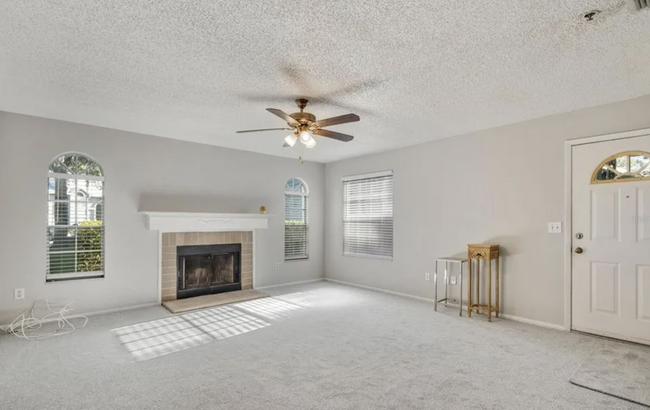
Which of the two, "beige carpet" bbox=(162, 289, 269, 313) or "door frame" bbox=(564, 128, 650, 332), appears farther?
"beige carpet" bbox=(162, 289, 269, 313)

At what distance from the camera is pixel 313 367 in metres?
2.91

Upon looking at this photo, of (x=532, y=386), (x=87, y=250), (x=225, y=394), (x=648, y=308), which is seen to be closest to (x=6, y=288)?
(x=87, y=250)

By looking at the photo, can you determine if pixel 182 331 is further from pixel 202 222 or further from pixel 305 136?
pixel 305 136

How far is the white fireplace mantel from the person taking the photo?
4914mm

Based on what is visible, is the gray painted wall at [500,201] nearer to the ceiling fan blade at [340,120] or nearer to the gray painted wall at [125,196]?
the gray painted wall at [125,196]

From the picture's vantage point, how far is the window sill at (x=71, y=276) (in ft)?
14.0

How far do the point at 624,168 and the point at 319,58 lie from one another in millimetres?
3316

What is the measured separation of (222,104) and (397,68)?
1.89 metres

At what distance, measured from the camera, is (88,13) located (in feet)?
6.84

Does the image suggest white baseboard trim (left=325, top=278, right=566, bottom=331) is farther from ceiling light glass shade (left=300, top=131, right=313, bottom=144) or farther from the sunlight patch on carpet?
ceiling light glass shade (left=300, top=131, right=313, bottom=144)

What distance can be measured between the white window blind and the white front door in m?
2.68

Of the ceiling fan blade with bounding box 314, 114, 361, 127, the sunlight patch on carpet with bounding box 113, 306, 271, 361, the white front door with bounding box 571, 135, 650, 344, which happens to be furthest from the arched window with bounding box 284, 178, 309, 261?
the white front door with bounding box 571, 135, 650, 344

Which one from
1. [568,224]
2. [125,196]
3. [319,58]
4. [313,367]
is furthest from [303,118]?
[568,224]

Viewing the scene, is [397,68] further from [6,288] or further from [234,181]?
[6,288]
